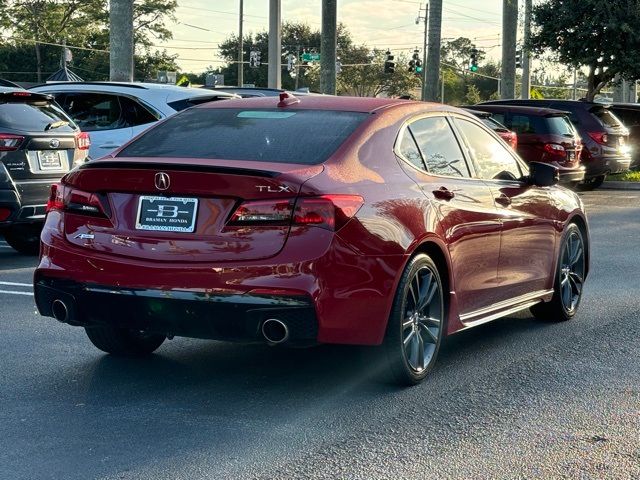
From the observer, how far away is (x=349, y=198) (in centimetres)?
569

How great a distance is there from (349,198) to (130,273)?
114 cm

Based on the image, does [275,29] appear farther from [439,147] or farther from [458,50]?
[458,50]

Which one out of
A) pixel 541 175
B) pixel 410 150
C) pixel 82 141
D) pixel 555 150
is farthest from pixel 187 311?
pixel 555 150

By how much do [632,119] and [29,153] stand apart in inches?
782

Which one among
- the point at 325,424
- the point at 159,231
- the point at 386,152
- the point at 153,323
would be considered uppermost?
the point at 386,152

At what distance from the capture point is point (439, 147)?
6.86 metres

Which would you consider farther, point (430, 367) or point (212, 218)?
point (430, 367)

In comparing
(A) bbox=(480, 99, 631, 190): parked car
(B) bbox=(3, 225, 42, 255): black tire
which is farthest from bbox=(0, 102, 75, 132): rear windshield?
(A) bbox=(480, 99, 631, 190): parked car

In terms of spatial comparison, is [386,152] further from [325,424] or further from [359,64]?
[359,64]

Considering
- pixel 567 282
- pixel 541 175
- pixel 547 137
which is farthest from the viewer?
pixel 547 137

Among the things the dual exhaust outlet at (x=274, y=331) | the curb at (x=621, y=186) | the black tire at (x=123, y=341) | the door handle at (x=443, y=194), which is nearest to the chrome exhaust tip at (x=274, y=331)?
the dual exhaust outlet at (x=274, y=331)

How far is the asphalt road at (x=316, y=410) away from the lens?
4816 mm

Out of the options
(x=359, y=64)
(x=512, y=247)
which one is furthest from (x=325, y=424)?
(x=359, y=64)

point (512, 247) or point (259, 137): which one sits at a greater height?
point (259, 137)
